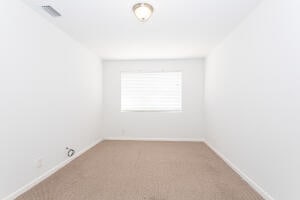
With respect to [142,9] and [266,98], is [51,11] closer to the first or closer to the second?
[142,9]

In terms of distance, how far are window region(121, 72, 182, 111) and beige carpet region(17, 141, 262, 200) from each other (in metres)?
1.51

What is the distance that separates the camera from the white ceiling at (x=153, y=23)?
6.82ft

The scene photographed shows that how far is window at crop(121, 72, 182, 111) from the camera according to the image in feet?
15.6

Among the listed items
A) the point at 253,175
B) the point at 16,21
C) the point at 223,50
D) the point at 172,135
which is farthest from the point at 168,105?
the point at 16,21

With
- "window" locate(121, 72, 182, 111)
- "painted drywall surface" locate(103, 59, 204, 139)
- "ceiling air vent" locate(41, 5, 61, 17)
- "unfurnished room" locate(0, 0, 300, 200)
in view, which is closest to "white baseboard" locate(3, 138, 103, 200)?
"unfurnished room" locate(0, 0, 300, 200)

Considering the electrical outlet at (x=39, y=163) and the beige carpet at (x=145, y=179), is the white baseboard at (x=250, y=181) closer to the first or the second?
the beige carpet at (x=145, y=179)

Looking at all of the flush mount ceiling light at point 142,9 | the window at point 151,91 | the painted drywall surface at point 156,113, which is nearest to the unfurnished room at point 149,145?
the flush mount ceiling light at point 142,9

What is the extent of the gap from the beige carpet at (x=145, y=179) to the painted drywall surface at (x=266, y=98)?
1.29ft

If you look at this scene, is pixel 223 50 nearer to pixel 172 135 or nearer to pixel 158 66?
pixel 158 66

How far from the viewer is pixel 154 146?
163 inches

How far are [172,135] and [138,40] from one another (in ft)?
9.19

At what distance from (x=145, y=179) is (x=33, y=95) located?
197 centimetres

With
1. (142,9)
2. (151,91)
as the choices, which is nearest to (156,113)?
(151,91)

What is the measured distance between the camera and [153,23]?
256cm
